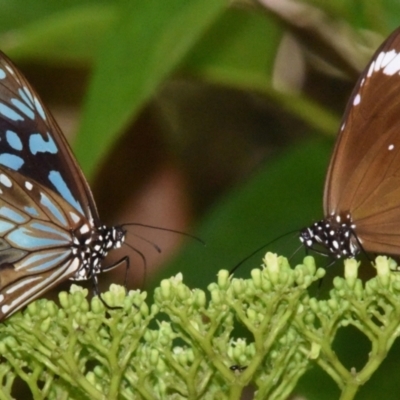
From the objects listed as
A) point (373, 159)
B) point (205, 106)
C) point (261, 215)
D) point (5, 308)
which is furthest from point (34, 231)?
point (205, 106)

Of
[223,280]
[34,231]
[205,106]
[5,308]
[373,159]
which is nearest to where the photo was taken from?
[223,280]

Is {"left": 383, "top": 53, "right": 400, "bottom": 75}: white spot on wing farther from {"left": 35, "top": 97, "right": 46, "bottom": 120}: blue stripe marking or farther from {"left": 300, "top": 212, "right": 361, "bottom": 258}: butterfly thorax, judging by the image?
{"left": 35, "top": 97, "right": 46, "bottom": 120}: blue stripe marking

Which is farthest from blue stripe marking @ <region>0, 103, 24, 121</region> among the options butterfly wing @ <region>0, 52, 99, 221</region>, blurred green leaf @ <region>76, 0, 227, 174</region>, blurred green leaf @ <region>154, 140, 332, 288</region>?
blurred green leaf @ <region>154, 140, 332, 288</region>

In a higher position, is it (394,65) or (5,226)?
(394,65)

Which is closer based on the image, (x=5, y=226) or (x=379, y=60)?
(x=379, y=60)

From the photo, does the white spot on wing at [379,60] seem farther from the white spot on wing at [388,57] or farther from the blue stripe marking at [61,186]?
the blue stripe marking at [61,186]

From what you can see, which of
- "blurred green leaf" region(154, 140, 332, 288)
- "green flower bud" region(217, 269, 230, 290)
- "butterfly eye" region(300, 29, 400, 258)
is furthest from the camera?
"blurred green leaf" region(154, 140, 332, 288)

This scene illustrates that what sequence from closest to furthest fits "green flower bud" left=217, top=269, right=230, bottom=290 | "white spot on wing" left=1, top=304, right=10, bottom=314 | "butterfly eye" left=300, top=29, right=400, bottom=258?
"green flower bud" left=217, top=269, right=230, bottom=290 < "white spot on wing" left=1, top=304, right=10, bottom=314 < "butterfly eye" left=300, top=29, right=400, bottom=258

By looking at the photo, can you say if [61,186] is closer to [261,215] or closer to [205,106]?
[261,215]
